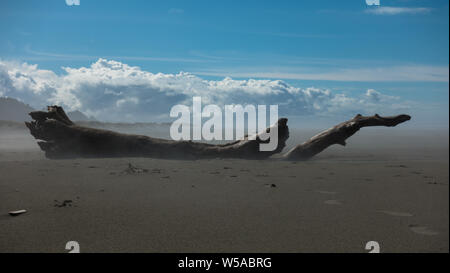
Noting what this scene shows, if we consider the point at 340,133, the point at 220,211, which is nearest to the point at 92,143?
the point at 220,211

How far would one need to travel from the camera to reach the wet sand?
3.39 meters

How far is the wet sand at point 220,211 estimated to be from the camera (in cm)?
339

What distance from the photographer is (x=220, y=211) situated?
4664 mm

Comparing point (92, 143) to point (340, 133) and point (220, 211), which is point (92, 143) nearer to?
point (220, 211)

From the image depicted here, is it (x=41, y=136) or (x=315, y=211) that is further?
(x=41, y=136)

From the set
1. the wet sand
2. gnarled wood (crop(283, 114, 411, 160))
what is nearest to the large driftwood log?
gnarled wood (crop(283, 114, 411, 160))

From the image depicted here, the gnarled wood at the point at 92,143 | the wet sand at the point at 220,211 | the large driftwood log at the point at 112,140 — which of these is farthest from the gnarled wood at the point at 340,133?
the wet sand at the point at 220,211

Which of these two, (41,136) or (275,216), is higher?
(41,136)

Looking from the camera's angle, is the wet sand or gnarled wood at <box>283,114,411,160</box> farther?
gnarled wood at <box>283,114,411,160</box>

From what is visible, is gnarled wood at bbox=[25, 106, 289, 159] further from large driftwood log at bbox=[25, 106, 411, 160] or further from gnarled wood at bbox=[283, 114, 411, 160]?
gnarled wood at bbox=[283, 114, 411, 160]

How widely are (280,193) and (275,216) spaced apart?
5.20 ft

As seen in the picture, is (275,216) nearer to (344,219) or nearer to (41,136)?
(344,219)
